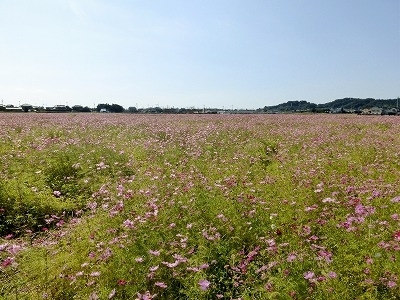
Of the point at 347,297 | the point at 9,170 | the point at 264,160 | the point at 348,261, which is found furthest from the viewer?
the point at 264,160

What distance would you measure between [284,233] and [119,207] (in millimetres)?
2365

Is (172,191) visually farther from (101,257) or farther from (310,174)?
(310,174)

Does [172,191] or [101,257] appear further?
[172,191]

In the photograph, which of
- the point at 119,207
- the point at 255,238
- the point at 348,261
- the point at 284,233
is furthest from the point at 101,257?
the point at 348,261

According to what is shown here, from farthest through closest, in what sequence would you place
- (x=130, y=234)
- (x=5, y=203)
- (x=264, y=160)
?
(x=264, y=160)
(x=5, y=203)
(x=130, y=234)

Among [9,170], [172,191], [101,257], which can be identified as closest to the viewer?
[101,257]

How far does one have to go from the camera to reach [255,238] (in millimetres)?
4777

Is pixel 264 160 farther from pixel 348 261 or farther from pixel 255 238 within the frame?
pixel 348 261

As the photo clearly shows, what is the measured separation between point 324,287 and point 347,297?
0.21m

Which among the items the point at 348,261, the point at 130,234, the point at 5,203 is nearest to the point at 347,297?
the point at 348,261

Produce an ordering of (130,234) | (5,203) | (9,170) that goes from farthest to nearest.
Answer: (9,170) → (5,203) → (130,234)

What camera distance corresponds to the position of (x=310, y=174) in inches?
268

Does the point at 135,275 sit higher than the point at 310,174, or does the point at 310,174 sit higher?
the point at 310,174

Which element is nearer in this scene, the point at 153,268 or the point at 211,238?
the point at 153,268
